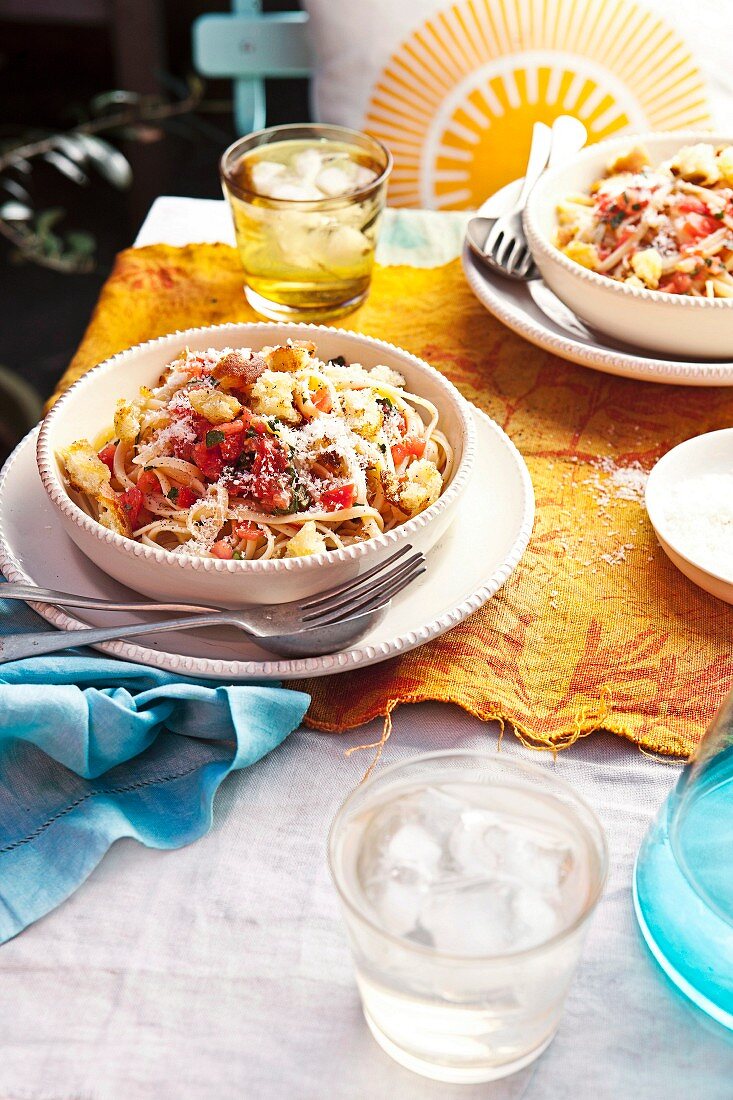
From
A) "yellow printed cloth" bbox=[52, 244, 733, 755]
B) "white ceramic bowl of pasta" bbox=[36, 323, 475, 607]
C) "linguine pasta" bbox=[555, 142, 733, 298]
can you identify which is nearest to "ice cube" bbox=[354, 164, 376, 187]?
"yellow printed cloth" bbox=[52, 244, 733, 755]

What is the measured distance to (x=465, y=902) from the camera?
650 mm

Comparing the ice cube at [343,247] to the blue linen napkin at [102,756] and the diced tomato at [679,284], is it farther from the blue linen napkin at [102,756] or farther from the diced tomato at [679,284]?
the blue linen napkin at [102,756]

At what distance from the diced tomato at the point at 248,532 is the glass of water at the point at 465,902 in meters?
0.35

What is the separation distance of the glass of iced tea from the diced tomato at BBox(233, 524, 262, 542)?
630 millimetres

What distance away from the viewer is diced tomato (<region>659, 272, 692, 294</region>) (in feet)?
4.59

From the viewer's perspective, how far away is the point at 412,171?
2.28 meters

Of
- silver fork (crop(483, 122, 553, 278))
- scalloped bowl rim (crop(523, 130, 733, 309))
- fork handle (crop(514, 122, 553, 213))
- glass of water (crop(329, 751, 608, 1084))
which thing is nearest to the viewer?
glass of water (crop(329, 751, 608, 1084))

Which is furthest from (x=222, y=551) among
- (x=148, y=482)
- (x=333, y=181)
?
(x=333, y=181)

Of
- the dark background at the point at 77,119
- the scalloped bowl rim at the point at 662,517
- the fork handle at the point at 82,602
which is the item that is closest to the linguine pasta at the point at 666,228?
the scalloped bowl rim at the point at 662,517

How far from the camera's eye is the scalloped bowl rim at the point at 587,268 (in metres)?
1.31

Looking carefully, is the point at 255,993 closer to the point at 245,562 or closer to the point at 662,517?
the point at 245,562

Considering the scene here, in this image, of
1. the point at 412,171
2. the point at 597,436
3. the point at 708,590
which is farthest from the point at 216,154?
the point at 708,590

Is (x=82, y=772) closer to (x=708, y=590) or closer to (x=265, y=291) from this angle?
(x=708, y=590)

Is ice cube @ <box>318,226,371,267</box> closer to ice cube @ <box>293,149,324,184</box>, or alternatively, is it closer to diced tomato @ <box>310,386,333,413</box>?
ice cube @ <box>293,149,324,184</box>
